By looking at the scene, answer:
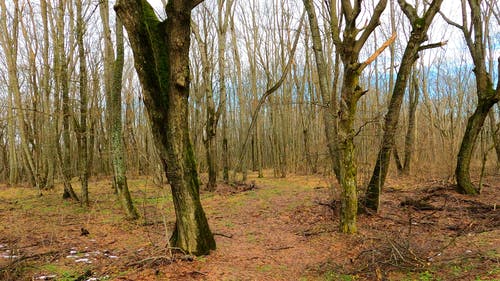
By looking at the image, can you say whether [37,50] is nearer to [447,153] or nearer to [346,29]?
[346,29]

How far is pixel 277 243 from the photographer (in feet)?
19.9

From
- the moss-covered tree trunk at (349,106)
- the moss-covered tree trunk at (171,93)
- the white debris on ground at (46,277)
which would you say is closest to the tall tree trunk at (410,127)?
the moss-covered tree trunk at (349,106)

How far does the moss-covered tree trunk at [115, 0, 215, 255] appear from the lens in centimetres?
469

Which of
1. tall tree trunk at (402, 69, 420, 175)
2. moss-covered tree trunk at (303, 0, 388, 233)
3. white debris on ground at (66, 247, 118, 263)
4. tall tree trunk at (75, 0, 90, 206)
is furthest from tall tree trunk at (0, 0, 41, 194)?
tall tree trunk at (402, 69, 420, 175)

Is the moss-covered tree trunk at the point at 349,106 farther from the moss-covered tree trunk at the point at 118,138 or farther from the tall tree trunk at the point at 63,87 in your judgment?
the tall tree trunk at the point at 63,87

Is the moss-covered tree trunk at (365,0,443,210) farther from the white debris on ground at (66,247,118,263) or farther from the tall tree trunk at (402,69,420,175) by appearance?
the tall tree trunk at (402,69,420,175)

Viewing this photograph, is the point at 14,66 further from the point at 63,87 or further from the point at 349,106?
the point at 349,106

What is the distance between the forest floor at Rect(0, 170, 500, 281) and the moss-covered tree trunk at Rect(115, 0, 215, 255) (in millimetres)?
327

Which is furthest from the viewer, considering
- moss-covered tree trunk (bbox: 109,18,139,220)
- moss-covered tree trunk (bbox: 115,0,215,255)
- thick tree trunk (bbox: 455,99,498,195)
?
thick tree trunk (bbox: 455,99,498,195)

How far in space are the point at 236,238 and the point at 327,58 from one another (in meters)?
14.6

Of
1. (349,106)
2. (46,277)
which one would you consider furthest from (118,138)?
(349,106)

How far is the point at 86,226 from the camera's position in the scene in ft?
24.3

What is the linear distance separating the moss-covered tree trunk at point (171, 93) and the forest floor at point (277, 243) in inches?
12.9

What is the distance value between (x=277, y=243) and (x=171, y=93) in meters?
3.32
